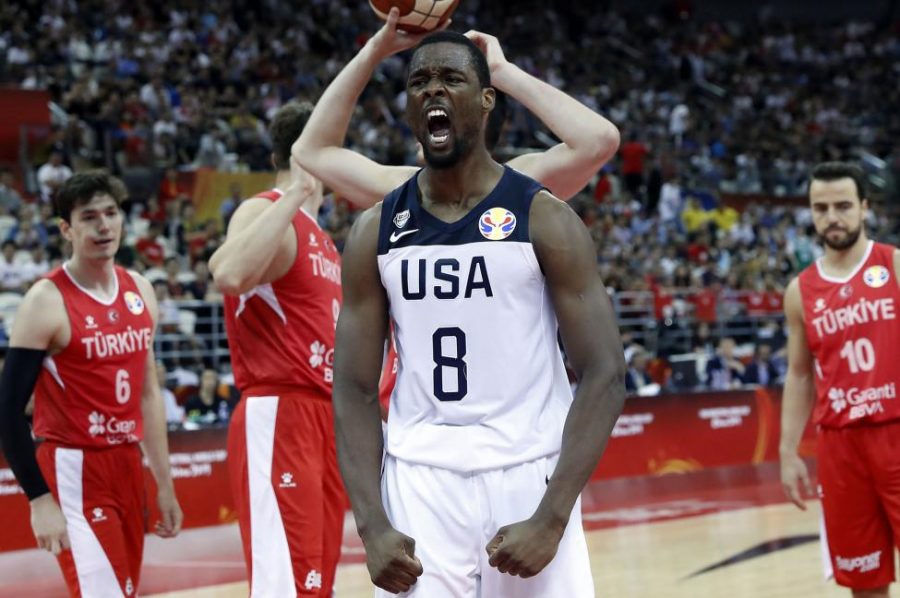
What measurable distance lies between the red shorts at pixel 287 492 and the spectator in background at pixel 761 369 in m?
12.9

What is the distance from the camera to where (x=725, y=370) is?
17312mm

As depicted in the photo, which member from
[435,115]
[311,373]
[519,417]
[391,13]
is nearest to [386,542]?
[519,417]

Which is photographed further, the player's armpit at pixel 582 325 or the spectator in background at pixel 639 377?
the spectator in background at pixel 639 377

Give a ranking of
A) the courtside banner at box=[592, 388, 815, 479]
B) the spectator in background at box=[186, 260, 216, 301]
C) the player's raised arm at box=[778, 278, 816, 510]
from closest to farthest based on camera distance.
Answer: the player's raised arm at box=[778, 278, 816, 510]
the spectator in background at box=[186, 260, 216, 301]
the courtside banner at box=[592, 388, 815, 479]

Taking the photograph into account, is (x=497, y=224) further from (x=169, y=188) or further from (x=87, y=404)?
(x=169, y=188)

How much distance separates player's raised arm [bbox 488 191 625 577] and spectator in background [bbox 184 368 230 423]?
960 cm

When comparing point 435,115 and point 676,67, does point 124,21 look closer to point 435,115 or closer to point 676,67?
point 676,67

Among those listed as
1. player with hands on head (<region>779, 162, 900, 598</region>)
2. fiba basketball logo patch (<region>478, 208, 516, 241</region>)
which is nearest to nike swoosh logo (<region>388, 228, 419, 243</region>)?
fiba basketball logo patch (<region>478, 208, 516, 241</region>)

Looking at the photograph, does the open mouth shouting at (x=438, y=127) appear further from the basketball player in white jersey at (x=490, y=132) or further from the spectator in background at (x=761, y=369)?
the spectator in background at (x=761, y=369)

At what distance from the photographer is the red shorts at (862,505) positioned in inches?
240

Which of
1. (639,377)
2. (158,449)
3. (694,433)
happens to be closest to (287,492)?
(158,449)

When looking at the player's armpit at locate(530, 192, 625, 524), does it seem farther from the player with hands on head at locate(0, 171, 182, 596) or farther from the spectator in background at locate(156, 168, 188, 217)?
the spectator in background at locate(156, 168, 188, 217)

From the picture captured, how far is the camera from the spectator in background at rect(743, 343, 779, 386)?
57.0 ft

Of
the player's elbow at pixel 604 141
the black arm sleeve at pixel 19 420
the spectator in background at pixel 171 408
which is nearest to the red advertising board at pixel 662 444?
the spectator in background at pixel 171 408
